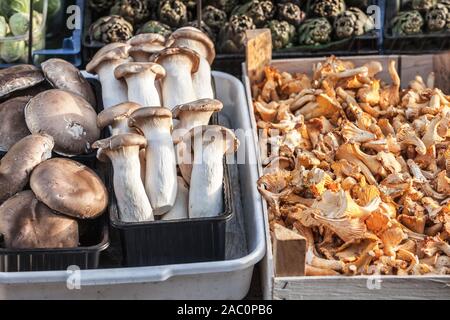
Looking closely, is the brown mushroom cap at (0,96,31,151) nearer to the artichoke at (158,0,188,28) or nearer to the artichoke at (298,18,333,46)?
the artichoke at (158,0,188,28)

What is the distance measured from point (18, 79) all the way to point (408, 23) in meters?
2.30

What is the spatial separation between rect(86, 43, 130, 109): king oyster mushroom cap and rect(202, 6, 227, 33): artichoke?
3.50ft

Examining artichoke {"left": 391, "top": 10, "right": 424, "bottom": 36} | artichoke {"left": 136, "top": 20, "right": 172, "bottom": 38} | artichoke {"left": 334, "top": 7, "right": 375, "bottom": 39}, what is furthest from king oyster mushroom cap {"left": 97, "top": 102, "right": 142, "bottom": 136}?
artichoke {"left": 391, "top": 10, "right": 424, "bottom": 36}

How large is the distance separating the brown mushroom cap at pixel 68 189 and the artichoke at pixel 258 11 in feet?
6.40

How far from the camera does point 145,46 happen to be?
3377mm

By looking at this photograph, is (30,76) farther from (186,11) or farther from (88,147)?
(186,11)

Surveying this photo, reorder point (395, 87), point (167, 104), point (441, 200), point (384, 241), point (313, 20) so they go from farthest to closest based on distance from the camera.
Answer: point (313, 20)
point (395, 87)
point (167, 104)
point (441, 200)
point (384, 241)

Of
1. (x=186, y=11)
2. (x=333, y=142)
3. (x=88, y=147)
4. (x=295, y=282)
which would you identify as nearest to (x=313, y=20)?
Answer: (x=186, y=11)

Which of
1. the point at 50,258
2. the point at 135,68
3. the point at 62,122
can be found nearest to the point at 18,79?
the point at 62,122

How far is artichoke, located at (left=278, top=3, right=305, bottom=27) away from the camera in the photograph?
4.32 meters

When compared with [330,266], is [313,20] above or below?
above
